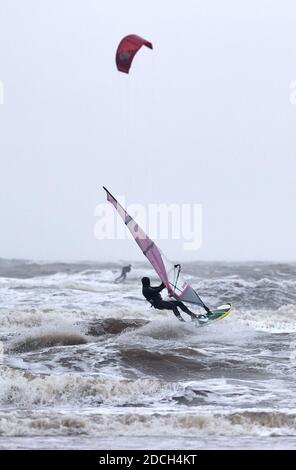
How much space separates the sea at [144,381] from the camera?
25.1 feet

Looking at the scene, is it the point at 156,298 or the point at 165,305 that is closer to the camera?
the point at 156,298

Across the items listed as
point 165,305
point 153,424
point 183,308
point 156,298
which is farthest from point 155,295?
point 153,424

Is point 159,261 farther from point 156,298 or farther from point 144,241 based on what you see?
point 156,298

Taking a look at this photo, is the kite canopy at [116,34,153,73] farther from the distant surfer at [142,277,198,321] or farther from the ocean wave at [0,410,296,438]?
the ocean wave at [0,410,296,438]

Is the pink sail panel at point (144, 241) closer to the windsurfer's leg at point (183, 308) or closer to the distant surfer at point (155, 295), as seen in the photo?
the windsurfer's leg at point (183, 308)

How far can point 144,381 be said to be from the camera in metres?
10.1

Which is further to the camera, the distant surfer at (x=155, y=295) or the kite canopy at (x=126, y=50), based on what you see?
the kite canopy at (x=126, y=50)

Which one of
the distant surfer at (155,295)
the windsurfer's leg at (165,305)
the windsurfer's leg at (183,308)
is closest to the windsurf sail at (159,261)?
the windsurfer's leg at (183,308)

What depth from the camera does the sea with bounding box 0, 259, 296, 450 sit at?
766 cm

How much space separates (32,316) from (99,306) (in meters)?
4.10

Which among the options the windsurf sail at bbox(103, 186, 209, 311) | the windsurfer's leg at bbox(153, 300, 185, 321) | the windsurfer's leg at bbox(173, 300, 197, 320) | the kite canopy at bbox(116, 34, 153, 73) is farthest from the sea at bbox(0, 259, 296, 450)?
the kite canopy at bbox(116, 34, 153, 73)

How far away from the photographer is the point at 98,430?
306 inches

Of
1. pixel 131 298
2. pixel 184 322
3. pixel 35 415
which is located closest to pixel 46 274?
pixel 131 298

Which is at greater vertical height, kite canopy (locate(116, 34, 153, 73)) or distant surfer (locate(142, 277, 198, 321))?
kite canopy (locate(116, 34, 153, 73))
